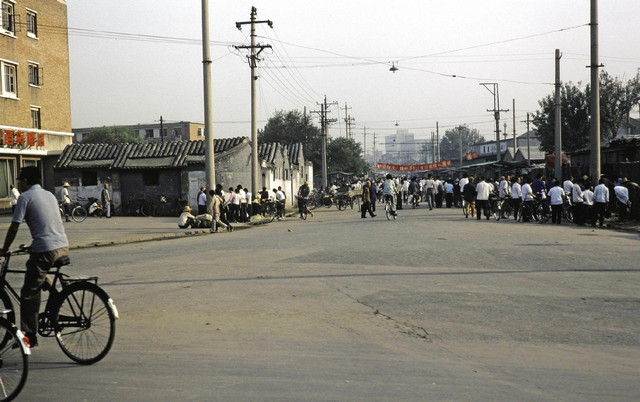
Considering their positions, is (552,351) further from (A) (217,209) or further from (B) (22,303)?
(A) (217,209)

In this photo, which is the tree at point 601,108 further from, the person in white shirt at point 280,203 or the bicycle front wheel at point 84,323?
Answer: the bicycle front wheel at point 84,323

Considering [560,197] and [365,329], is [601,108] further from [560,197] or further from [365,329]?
[365,329]

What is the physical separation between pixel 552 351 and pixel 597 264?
6508 millimetres

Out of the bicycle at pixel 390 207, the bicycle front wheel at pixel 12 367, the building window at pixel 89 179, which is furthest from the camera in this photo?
the building window at pixel 89 179

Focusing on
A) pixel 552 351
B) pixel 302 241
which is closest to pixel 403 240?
pixel 302 241

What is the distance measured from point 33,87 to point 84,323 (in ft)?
113

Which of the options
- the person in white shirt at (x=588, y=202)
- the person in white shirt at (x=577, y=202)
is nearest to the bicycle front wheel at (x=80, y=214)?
the person in white shirt at (x=577, y=202)

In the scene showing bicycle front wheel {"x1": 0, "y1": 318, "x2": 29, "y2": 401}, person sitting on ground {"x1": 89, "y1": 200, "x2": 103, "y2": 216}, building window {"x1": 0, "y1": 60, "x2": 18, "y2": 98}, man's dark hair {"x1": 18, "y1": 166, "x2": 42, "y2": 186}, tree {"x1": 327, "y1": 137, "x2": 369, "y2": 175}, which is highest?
building window {"x1": 0, "y1": 60, "x2": 18, "y2": 98}

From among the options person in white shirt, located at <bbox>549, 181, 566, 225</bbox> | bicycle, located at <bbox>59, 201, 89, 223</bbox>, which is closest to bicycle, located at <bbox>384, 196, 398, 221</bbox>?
person in white shirt, located at <bbox>549, 181, 566, 225</bbox>

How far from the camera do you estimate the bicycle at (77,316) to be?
5488 millimetres

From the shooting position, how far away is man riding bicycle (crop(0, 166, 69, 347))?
5.46m

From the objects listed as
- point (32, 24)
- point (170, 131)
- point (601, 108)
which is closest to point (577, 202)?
point (32, 24)

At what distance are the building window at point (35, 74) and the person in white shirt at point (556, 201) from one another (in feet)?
98.9

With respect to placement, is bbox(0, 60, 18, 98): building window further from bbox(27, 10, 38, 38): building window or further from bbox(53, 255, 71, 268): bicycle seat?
bbox(53, 255, 71, 268): bicycle seat
